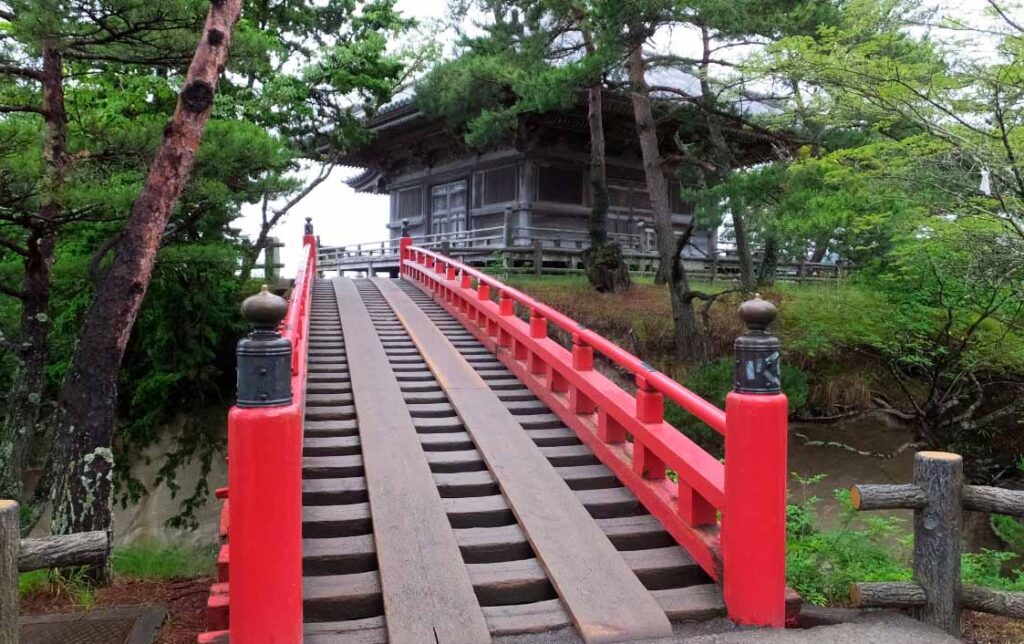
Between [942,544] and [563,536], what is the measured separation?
1.78 m

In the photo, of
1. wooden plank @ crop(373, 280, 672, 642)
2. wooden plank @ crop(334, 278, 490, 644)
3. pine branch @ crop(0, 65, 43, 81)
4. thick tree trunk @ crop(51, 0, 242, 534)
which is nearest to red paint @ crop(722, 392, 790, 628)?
wooden plank @ crop(373, 280, 672, 642)

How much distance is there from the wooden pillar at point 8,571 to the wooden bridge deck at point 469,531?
1.07m

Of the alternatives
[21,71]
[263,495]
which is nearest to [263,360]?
[263,495]

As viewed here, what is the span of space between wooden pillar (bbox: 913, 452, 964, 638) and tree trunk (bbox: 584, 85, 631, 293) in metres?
11.1

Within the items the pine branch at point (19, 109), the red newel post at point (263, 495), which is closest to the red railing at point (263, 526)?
the red newel post at point (263, 495)

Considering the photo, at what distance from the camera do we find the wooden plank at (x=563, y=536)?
3.06m

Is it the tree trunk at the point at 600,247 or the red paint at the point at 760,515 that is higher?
the tree trunk at the point at 600,247

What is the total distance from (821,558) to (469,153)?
17.3 m

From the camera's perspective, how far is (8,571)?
258 cm

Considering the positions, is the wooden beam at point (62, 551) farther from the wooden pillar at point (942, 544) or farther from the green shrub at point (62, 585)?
the wooden pillar at point (942, 544)

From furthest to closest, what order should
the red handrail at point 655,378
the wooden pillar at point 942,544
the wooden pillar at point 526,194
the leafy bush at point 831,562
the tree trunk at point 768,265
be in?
the wooden pillar at point 526,194
the tree trunk at point 768,265
the leafy bush at point 831,562
the red handrail at point 655,378
the wooden pillar at point 942,544

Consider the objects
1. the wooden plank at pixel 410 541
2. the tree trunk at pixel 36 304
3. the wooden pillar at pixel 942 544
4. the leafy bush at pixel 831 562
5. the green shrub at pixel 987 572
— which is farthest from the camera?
the tree trunk at pixel 36 304

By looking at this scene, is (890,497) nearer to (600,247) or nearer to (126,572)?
(126,572)

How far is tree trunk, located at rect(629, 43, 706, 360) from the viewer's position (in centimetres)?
1106
